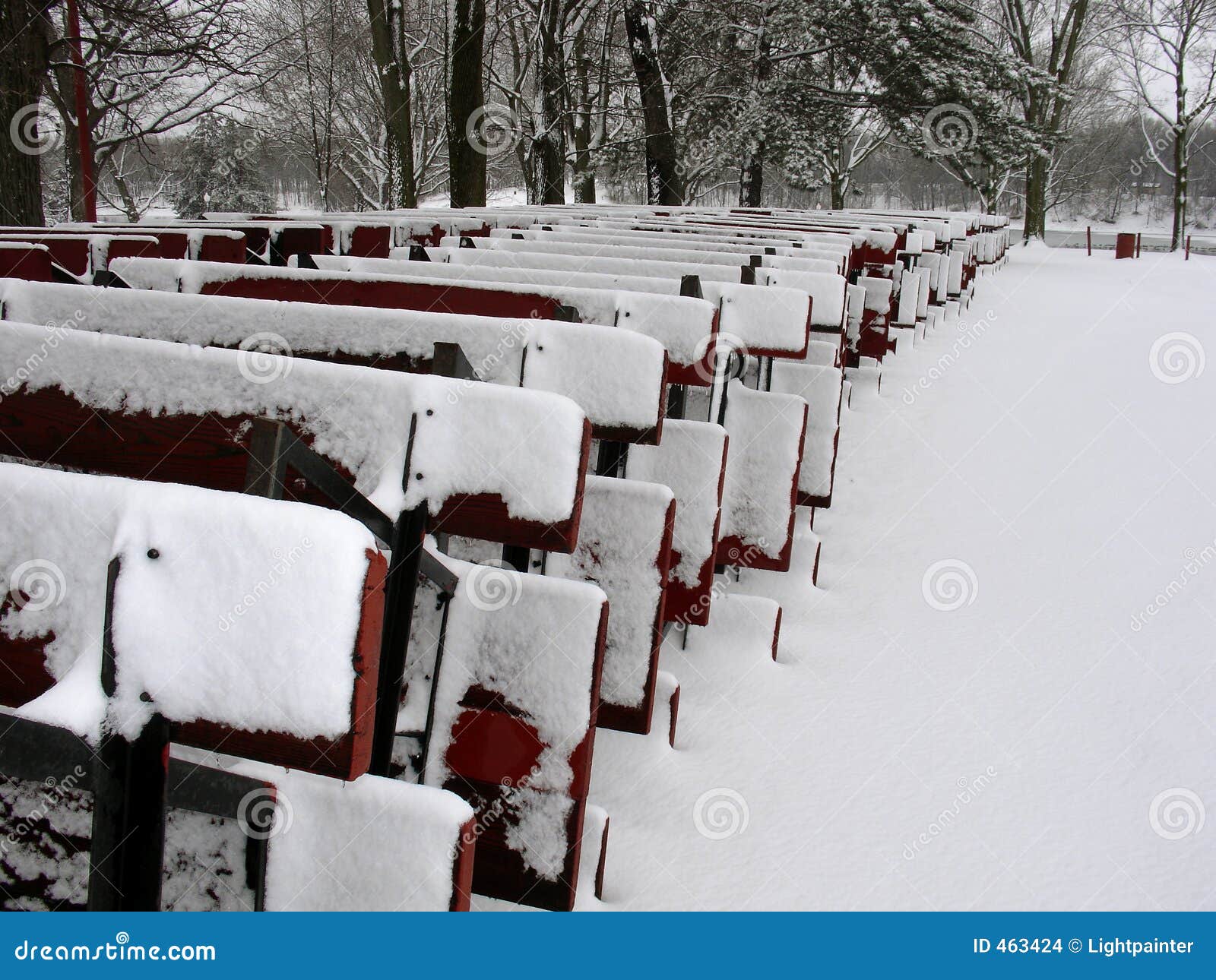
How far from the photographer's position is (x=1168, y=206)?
66.5m

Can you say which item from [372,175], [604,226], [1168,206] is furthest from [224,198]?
[1168,206]

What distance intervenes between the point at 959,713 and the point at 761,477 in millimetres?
887

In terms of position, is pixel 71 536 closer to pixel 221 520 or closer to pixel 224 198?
pixel 221 520

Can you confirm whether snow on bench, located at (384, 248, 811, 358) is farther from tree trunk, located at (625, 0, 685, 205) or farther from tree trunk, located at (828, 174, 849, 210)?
tree trunk, located at (828, 174, 849, 210)

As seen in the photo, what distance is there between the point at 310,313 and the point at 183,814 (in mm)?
1133

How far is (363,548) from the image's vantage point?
3.35 ft

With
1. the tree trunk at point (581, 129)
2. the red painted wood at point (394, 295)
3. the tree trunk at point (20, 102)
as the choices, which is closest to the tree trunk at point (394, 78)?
the tree trunk at point (581, 129)

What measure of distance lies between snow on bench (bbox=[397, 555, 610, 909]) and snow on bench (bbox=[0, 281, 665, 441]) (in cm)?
40
